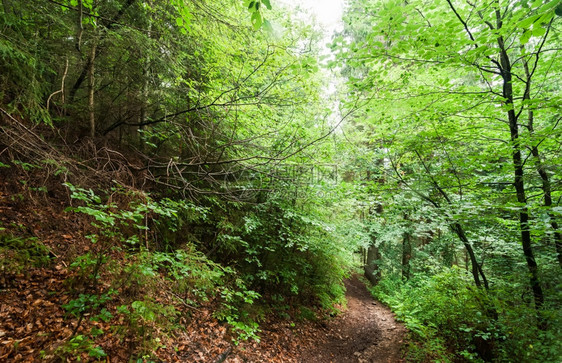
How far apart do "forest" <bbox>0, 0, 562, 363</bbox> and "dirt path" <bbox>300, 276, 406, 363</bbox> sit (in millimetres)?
151

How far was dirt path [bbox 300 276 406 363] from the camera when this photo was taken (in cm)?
599

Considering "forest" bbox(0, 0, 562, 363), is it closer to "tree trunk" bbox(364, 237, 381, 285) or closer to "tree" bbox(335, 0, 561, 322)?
"tree" bbox(335, 0, 561, 322)

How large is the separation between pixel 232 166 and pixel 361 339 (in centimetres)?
702

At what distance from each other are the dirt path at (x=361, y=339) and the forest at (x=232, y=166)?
15 cm

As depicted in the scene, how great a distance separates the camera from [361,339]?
7137 mm

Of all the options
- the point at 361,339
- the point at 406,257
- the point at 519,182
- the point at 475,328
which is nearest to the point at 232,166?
the point at 519,182

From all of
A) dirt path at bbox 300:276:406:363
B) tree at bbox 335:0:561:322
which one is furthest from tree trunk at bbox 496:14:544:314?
dirt path at bbox 300:276:406:363

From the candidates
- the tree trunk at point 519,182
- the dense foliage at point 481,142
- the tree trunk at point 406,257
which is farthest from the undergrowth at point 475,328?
the tree trunk at point 406,257

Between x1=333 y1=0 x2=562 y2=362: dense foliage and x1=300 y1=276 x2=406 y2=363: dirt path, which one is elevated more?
x1=333 y1=0 x2=562 y2=362: dense foliage

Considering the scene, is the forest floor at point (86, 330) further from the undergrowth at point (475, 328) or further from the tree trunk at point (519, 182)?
the tree trunk at point (519, 182)

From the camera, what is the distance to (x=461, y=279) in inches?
248

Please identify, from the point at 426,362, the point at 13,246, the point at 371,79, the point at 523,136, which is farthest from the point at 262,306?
the point at 523,136

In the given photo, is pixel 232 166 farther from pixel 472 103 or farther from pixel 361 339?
pixel 361 339

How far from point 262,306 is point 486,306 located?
5.30m
